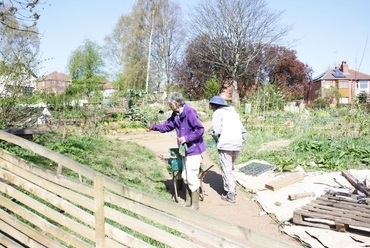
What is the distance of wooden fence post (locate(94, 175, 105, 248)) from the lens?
2402mm

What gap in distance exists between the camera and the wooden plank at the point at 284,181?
6352 mm

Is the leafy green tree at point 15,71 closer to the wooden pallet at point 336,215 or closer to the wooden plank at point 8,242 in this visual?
the wooden plank at point 8,242

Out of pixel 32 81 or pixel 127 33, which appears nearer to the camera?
pixel 32 81

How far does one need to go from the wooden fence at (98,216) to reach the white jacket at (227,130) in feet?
10.4

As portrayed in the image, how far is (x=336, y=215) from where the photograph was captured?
4477 millimetres

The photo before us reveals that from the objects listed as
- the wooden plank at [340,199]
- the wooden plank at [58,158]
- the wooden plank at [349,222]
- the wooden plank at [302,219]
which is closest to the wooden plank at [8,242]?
the wooden plank at [58,158]

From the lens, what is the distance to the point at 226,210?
217 inches

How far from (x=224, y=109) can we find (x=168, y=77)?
35.1m

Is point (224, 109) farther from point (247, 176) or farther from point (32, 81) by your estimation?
point (32, 81)

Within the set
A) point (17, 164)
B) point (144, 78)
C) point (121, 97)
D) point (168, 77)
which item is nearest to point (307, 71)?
point (168, 77)

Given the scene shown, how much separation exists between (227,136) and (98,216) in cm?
358

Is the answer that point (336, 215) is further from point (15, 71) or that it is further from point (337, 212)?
point (15, 71)

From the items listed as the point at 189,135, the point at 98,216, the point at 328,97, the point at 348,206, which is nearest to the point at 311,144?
the point at 348,206

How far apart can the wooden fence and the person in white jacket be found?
3.18 metres
